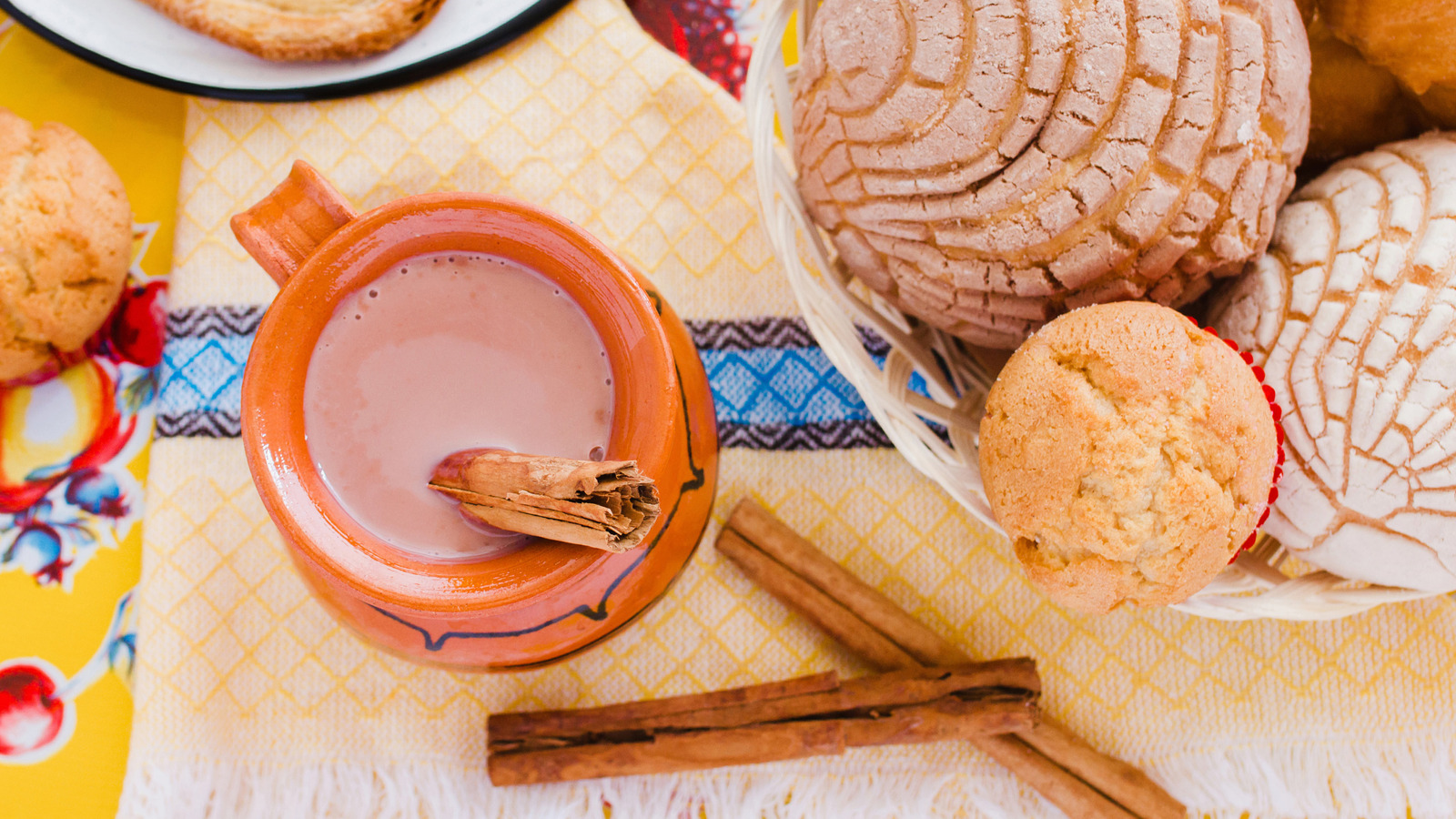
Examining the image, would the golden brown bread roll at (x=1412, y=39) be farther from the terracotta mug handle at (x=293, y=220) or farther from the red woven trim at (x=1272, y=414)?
the terracotta mug handle at (x=293, y=220)

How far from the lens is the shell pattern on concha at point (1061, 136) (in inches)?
23.4

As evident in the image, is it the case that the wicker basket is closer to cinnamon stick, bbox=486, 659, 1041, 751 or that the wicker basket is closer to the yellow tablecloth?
cinnamon stick, bbox=486, 659, 1041, 751

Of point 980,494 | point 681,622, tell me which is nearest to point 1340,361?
point 980,494

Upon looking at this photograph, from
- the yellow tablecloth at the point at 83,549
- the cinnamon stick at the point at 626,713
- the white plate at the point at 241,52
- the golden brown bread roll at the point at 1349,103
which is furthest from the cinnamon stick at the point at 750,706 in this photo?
the white plate at the point at 241,52

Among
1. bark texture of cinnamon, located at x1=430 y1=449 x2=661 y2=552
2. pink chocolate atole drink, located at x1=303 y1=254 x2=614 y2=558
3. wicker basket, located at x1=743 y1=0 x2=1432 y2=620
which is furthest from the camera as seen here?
wicker basket, located at x1=743 y1=0 x2=1432 y2=620

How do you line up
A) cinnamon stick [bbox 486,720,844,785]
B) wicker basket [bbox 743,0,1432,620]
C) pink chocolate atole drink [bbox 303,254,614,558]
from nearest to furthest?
pink chocolate atole drink [bbox 303,254,614,558], wicker basket [bbox 743,0,1432,620], cinnamon stick [bbox 486,720,844,785]

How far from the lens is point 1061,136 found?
60cm

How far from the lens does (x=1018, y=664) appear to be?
33.3 inches

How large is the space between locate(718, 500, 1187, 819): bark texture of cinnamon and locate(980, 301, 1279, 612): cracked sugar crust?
29 centimetres

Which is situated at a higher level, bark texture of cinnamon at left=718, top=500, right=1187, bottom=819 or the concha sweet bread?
the concha sweet bread

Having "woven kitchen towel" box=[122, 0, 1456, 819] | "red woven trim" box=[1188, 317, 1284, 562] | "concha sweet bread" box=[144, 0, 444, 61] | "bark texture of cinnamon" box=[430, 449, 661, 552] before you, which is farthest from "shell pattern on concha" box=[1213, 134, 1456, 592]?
"concha sweet bread" box=[144, 0, 444, 61]

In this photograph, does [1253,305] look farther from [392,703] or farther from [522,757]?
[392,703]

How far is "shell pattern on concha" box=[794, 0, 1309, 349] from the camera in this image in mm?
593

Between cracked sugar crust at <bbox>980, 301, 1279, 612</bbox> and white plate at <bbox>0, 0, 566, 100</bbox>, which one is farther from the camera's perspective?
white plate at <bbox>0, 0, 566, 100</bbox>
